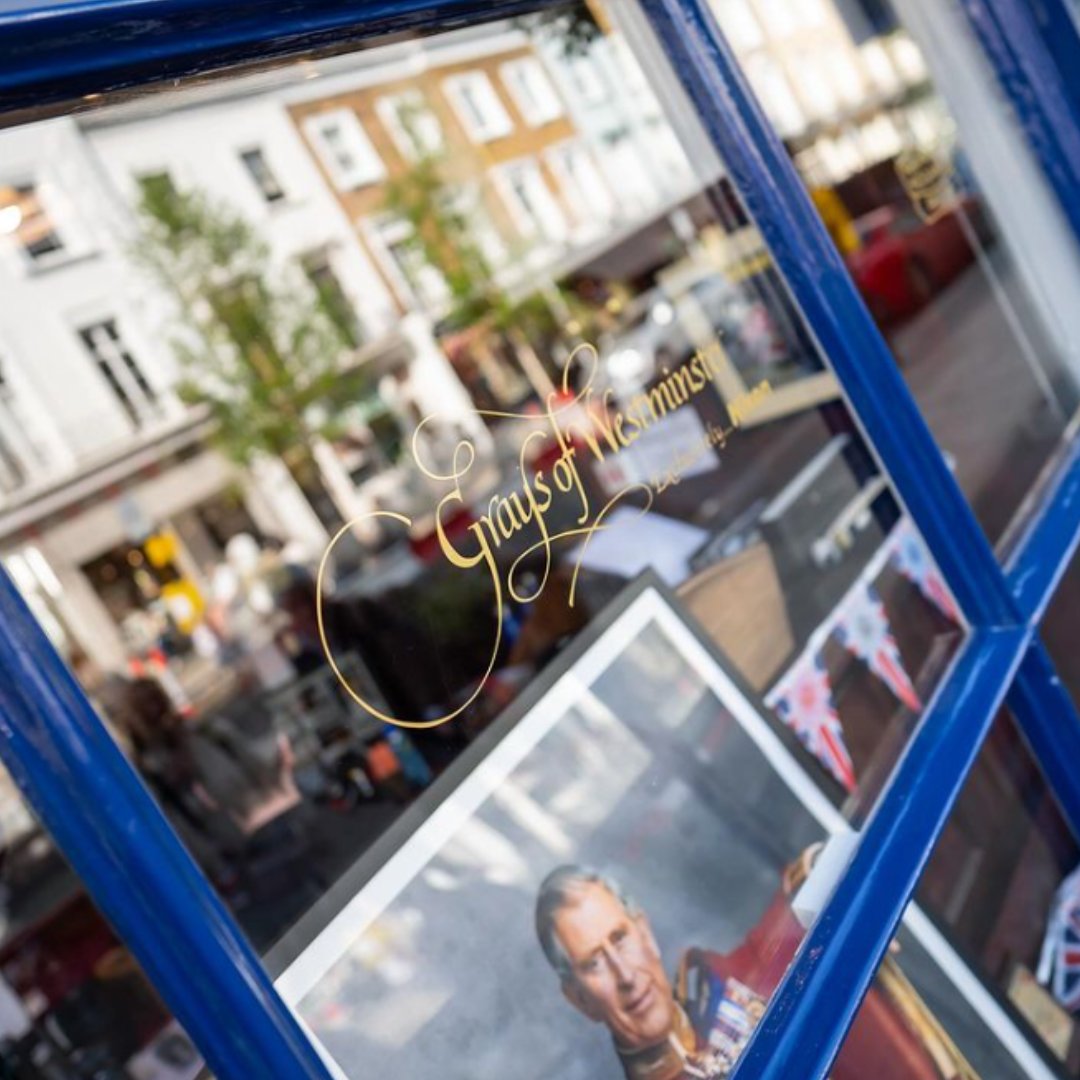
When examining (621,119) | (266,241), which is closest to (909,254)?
(621,119)

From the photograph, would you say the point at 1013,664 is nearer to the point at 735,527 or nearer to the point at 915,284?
the point at 735,527

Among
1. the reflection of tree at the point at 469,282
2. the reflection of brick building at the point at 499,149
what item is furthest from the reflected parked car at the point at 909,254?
the reflection of tree at the point at 469,282

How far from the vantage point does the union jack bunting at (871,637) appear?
1686 mm

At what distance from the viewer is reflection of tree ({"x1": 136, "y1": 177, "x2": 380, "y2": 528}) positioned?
266 centimetres

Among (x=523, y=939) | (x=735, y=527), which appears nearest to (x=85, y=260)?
(x=735, y=527)

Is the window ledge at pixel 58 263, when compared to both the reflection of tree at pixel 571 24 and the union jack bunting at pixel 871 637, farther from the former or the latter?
the union jack bunting at pixel 871 637

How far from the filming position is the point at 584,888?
126cm

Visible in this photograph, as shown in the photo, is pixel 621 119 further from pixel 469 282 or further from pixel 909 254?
pixel 909 254

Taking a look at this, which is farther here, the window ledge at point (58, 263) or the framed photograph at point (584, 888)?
the window ledge at point (58, 263)

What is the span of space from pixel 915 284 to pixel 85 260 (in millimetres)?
2347

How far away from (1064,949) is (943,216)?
6.09 feet

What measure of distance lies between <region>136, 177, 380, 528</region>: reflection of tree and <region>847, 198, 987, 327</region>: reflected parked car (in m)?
1.50

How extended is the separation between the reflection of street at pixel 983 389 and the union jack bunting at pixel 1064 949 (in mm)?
668

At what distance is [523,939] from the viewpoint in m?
1.17
